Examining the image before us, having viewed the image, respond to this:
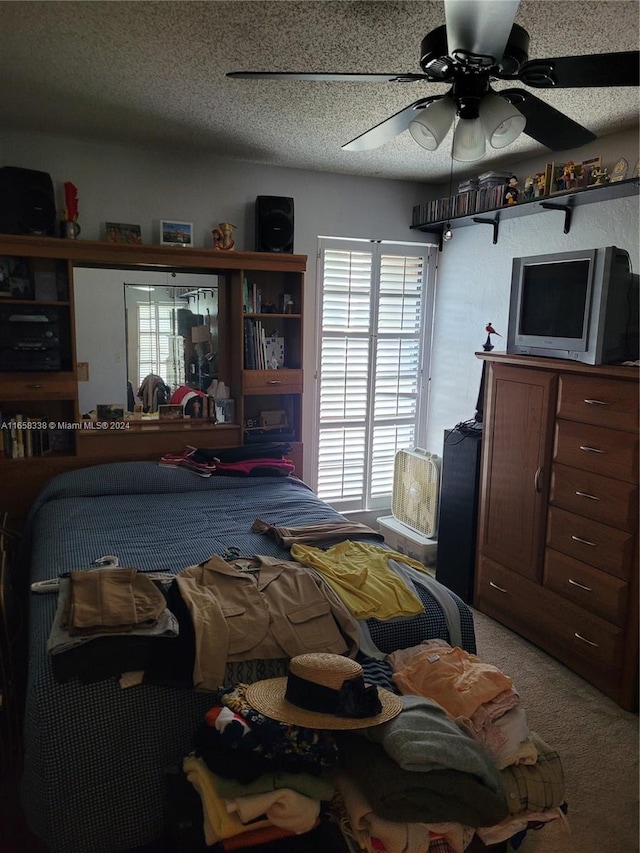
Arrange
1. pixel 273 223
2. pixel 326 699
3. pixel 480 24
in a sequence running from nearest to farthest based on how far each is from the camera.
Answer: pixel 480 24, pixel 326 699, pixel 273 223

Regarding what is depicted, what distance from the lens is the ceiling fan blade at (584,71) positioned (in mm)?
1520

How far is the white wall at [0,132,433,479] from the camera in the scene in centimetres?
344

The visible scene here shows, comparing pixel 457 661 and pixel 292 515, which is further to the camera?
pixel 292 515

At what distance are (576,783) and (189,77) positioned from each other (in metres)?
3.05

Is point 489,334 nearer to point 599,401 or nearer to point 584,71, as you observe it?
point 599,401

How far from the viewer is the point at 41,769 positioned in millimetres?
1504

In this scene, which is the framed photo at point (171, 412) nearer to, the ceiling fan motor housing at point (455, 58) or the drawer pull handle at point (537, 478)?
the drawer pull handle at point (537, 478)

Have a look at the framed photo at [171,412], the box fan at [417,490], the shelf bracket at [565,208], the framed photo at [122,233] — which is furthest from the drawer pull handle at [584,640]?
the framed photo at [122,233]

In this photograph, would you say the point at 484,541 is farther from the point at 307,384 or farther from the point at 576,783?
the point at 307,384

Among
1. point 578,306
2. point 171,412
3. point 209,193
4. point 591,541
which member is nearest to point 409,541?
point 591,541

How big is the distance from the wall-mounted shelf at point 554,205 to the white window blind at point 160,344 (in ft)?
6.23

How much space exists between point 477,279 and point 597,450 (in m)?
1.85

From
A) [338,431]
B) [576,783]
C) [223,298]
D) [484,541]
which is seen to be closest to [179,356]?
[223,298]

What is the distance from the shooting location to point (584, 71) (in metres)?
1.60
